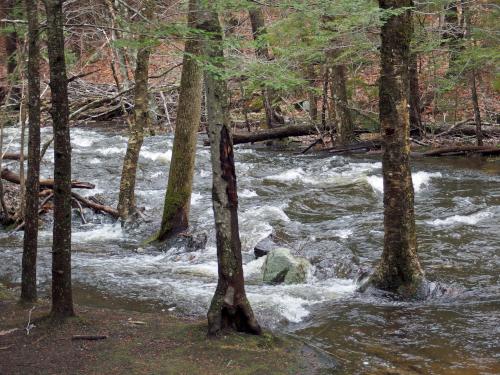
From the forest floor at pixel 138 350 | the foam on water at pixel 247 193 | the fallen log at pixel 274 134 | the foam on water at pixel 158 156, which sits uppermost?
the fallen log at pixel 274 134

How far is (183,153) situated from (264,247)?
2117mm

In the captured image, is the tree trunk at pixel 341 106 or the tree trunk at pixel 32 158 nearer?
the tree trunk at pixel 32 158

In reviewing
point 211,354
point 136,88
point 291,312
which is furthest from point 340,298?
point 136,88

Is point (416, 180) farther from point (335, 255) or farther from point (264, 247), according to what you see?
point (264, 247)

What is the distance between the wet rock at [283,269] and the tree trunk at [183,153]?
2.48 m

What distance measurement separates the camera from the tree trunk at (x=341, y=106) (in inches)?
754

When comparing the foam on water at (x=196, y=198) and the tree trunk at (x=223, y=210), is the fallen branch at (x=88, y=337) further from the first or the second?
the foam on water at (x=196, y=198)

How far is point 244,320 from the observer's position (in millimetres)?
5555

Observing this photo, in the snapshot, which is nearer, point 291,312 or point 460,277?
point 291,312

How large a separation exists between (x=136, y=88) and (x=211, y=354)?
680cm

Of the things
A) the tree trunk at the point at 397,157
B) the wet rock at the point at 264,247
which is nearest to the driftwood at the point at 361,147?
the wet rock at the point at 264,247

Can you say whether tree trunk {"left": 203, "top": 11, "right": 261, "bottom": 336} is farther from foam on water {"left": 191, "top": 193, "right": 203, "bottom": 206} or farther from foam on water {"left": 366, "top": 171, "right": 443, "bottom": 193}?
foam on water {"left": 366, "top": 171, "right": 443, "bottom": 193}

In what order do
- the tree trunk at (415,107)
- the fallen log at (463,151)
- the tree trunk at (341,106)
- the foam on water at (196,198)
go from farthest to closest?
the tree trunk at (415,107) < the tree trunk at (341,106) < the fallen log at (463,151) < the foam on water at (196,198)

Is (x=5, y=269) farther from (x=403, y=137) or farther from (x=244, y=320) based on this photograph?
(x=403, y=137)
